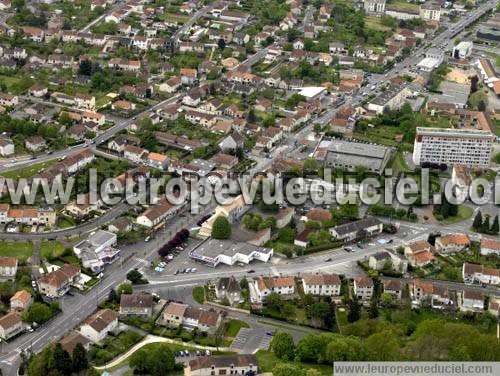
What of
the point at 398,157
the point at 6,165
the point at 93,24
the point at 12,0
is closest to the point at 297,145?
the point at 398,157

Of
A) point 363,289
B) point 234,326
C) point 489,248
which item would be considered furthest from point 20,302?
point 489,248

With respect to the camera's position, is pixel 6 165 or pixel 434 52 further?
pixel 434 52

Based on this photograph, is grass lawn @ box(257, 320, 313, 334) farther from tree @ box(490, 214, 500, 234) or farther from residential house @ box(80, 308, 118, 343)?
tree @ box(490, 214, 500, 234)

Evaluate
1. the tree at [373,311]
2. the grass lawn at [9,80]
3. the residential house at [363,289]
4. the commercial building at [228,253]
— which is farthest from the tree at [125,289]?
the grass lawn at [9,80]

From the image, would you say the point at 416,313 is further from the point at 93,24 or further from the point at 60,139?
the point at 93,24

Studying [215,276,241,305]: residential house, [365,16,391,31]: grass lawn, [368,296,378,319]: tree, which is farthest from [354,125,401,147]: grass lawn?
[365,16,391,31]: grass lawn

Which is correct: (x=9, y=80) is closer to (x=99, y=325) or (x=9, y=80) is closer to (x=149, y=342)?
(x=99, y=325)
